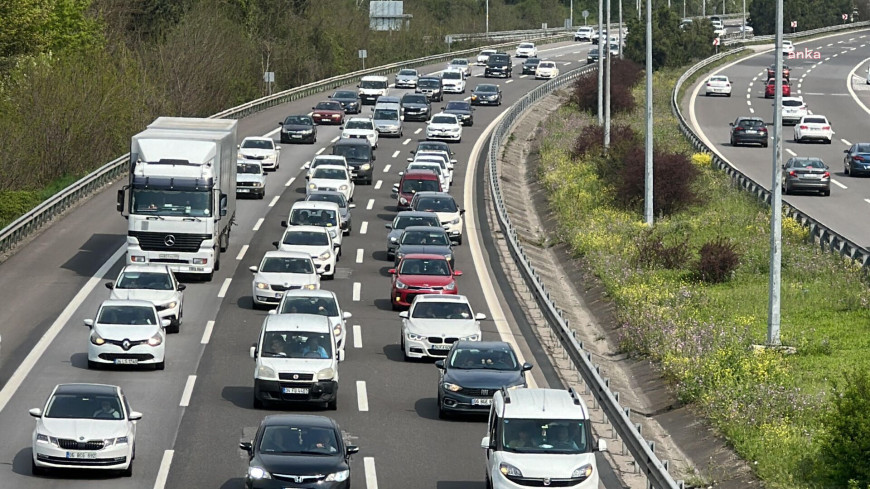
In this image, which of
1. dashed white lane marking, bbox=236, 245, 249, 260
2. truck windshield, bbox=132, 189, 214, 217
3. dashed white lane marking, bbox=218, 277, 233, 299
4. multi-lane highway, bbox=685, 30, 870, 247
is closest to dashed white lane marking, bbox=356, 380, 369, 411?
dashed white lane marking, bbox=218, 277, 233, 299

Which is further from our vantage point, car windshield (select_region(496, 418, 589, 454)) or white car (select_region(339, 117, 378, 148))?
white car (select_region(339, 117, 378, 148))

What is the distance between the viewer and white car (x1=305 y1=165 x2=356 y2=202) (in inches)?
2098

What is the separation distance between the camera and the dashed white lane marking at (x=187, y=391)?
27.2 m

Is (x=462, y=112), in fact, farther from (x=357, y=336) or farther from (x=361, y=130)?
(x=357, y=336)

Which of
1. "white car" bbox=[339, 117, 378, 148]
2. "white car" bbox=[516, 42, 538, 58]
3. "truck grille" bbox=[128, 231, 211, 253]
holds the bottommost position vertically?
"truck grille" bbox=[128, 231, 211, 253]

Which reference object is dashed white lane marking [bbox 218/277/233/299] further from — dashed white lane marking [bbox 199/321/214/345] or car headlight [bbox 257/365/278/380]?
car headlight [bbox 257/365/278/380]

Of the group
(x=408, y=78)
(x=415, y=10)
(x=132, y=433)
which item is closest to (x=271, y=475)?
(x=132, y=433)

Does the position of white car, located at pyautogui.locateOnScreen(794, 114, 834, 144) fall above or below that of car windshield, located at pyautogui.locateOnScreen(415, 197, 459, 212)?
above

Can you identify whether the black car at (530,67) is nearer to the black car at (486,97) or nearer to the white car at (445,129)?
the black car at (486,97)

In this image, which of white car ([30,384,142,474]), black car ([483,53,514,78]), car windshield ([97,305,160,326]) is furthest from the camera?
black car ([483,53,514,78])

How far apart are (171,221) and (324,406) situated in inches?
525

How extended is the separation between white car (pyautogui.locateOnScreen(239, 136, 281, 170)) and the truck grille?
72.0 feet

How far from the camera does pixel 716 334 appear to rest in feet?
104

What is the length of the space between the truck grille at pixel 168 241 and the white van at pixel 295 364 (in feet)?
37.3
